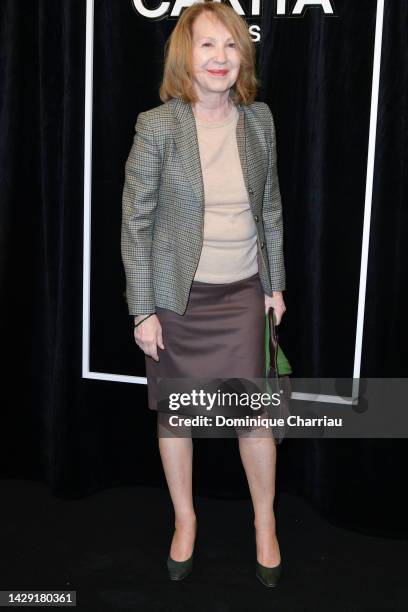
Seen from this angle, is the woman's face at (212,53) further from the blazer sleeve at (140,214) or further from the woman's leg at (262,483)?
the woman's leg at (262,483)

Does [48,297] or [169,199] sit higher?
[169,199]

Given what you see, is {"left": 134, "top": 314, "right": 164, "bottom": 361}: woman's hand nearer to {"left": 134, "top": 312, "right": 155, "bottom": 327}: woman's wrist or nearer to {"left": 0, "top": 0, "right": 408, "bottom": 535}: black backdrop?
{"left": 134, "top": 312, "right": 155, "bottom": 327}: woman's wrist

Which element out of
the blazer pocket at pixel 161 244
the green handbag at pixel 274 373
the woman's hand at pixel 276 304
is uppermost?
the blazer pocket at pixel 161 244

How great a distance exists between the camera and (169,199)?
7.59ft

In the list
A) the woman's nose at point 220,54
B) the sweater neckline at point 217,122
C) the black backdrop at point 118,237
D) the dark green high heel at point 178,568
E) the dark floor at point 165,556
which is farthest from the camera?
the black backdrop at point 118,237

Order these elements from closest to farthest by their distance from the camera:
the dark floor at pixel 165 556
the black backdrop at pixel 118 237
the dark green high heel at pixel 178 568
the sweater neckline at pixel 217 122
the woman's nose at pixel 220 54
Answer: the woman's nose at pixel 220 54, the sweater neckline at pixel 217 122, the dark floor at pixel 165 556, the dark green high heel at pixel 178 568, the black backdrop at pixel 118 237

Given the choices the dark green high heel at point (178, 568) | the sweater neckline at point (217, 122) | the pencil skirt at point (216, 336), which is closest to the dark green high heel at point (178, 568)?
the dark green high heel at point (178, 568)

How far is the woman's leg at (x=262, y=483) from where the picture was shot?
2459 mm

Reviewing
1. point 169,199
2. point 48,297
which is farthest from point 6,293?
point 169,199

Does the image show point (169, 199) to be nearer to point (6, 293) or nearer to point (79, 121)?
point (79, 121)

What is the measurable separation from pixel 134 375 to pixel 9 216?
31.0 inches

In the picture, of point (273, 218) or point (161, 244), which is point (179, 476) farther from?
point (273, 218)

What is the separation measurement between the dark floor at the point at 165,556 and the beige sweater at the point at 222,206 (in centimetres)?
99

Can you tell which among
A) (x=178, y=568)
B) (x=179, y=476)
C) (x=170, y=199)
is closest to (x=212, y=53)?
(x=170, y=199)
